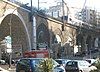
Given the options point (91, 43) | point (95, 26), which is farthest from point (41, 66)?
point (91, 43)

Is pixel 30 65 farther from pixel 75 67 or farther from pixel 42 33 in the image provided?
pixel 42 33

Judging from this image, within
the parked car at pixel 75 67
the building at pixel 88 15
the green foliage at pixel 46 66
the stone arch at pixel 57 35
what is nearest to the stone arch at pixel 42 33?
the stone arch at pixel 57 35

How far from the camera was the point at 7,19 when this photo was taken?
233 feet

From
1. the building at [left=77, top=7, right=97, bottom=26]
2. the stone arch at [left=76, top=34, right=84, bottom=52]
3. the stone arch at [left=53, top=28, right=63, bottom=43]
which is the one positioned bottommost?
the stone arch at [left=76, top=34, right=84, bottom=52]

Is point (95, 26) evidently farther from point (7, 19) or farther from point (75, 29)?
point (7, 19)

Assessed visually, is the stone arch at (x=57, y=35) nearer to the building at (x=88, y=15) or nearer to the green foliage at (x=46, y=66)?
the building at (x=88, y=15)

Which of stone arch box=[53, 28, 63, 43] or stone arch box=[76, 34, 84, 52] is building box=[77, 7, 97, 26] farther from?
stone arch box=[53, 28, 63, 43]

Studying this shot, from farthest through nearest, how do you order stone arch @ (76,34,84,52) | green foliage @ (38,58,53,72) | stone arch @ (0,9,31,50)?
1. stone arch @ (76,34,84,52)
2. stone arch @ (0,9,31,50)
3. green foliage @ (38,58,53,72)

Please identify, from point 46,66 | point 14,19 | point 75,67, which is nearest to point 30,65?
point 46,66

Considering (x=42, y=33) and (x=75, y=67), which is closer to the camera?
(x=75, y=67)

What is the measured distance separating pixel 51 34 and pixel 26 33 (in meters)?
14.7

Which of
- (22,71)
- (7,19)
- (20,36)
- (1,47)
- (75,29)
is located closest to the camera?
(22,71)

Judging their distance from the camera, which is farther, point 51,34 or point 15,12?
point 51,34

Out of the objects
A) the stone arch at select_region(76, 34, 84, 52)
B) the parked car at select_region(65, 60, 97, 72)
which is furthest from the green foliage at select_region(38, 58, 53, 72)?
the stone arch at select_region(76, 34, 84, 52)
